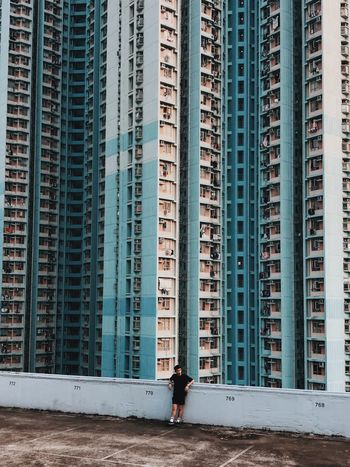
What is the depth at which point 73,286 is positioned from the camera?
5903 cm

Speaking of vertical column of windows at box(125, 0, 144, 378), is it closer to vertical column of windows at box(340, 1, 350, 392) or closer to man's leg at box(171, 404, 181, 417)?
vertical column of windows at box(340, 1, 350, 392)

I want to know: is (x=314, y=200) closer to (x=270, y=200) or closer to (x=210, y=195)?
(x=270, y=200)

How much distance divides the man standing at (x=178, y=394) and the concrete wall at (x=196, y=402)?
1.08 feet

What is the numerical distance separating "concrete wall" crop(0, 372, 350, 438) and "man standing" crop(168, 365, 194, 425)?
330mm

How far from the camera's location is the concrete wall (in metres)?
15.5

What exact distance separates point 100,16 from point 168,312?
105ft

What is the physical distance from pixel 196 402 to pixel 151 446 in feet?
9.56

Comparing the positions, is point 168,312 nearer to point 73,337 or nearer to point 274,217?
point 274,217

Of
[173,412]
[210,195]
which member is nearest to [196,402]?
[173,412]

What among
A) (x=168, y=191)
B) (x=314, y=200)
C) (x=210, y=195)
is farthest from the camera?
(x=210, y=195)

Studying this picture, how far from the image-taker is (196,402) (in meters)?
16.9

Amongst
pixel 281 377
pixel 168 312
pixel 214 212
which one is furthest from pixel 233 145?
pixel 281 377

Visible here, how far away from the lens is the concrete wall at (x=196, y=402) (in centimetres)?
1551

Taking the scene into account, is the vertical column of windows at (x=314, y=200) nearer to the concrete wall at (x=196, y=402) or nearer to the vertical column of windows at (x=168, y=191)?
the vertical column of windows at (x=168, y=191)
